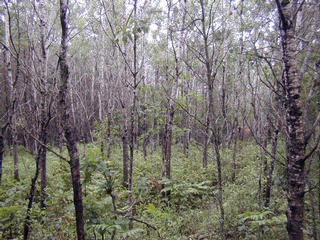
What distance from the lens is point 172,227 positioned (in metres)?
5.16

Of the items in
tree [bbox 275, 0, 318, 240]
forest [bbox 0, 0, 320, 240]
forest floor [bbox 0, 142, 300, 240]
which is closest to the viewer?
tree [bbox 275, 0, 318, 240]

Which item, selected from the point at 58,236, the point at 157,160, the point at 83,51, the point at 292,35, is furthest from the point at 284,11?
the point at 83,51

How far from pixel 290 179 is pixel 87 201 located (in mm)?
2351

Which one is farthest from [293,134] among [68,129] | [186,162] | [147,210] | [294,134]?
[186,162]

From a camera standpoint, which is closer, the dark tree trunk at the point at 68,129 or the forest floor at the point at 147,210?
the dark tree trunk at the point at 68,129

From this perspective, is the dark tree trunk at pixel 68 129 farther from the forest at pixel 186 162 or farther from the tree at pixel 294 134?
the tree at pixel 294 134

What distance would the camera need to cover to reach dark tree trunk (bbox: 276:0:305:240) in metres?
2.06

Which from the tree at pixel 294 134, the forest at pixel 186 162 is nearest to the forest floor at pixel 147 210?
the forest at pixel 186 162

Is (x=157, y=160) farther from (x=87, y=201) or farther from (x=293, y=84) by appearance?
(x=293, y=84)

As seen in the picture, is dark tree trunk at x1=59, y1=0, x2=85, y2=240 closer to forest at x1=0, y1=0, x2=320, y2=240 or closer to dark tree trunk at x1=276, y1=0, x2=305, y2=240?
forest at x1=0, y1=0, x2=320, y2=240

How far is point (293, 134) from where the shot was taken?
6.84 ft

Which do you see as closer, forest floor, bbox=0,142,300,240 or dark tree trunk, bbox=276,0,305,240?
dark tree trunk, bbox=276,0,305,240

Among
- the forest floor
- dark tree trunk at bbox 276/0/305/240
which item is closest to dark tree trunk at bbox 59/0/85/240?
the forest floor

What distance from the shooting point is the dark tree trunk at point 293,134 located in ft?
6.75
